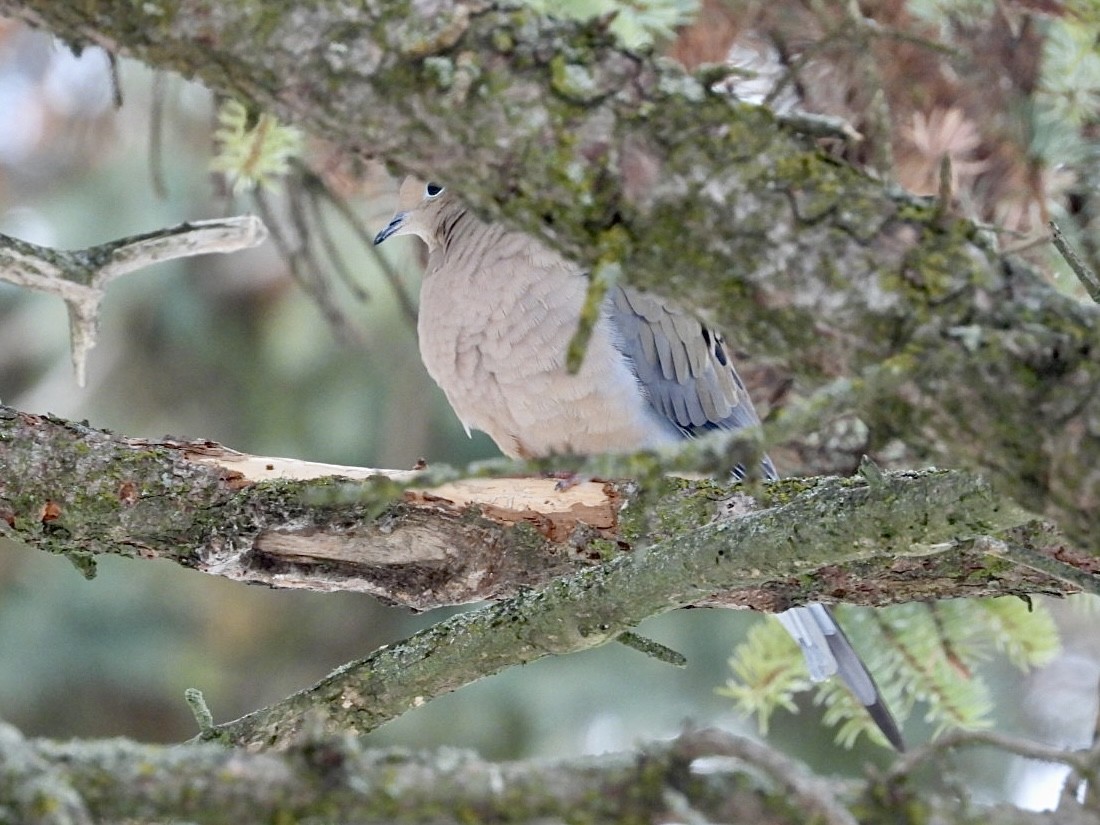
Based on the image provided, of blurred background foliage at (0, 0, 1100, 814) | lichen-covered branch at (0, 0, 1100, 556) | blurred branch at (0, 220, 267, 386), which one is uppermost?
lichen-covered branch at (0, 0, 1100, 556)

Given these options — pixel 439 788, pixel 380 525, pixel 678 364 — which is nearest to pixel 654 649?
pixel 380 525

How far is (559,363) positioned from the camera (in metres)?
2.75

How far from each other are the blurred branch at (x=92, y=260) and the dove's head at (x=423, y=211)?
3.15 feet

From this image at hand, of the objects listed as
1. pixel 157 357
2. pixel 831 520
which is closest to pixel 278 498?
pixel 831 520

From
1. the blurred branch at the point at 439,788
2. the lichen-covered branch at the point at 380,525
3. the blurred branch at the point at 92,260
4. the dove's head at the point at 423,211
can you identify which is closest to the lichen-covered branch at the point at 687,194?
the blurred branch at the point at 439,788

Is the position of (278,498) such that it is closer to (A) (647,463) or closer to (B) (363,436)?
(A) (647,463)

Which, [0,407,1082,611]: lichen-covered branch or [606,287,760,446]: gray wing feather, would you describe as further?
[606,287,760,446]: gray wing feather

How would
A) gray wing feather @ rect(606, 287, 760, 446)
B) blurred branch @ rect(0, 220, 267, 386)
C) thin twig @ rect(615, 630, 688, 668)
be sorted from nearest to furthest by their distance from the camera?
thin twig @ rect(615, 630, 688, 668)
blurred branch @ rect(0, 220, 267, 386)
gray wing feather @ rect(606, 287, 760, 446)

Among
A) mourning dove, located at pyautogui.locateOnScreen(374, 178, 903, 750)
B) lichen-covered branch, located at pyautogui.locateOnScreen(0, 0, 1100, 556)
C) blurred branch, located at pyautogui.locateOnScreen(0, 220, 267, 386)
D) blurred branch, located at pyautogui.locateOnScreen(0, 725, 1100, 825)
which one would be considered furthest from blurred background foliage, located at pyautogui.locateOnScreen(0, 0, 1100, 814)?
blurred branch, located at pyautogui.locateOnScreen(0, 725, 1100, 825)

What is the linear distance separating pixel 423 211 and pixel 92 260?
121 cm

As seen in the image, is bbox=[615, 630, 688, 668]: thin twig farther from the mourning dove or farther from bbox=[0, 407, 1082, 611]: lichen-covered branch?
the mourning dove

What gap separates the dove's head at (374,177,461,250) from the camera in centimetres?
314

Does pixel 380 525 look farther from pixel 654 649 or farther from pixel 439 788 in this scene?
pixel 439 788

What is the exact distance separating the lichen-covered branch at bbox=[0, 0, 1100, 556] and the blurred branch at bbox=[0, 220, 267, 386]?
0.88 meters
